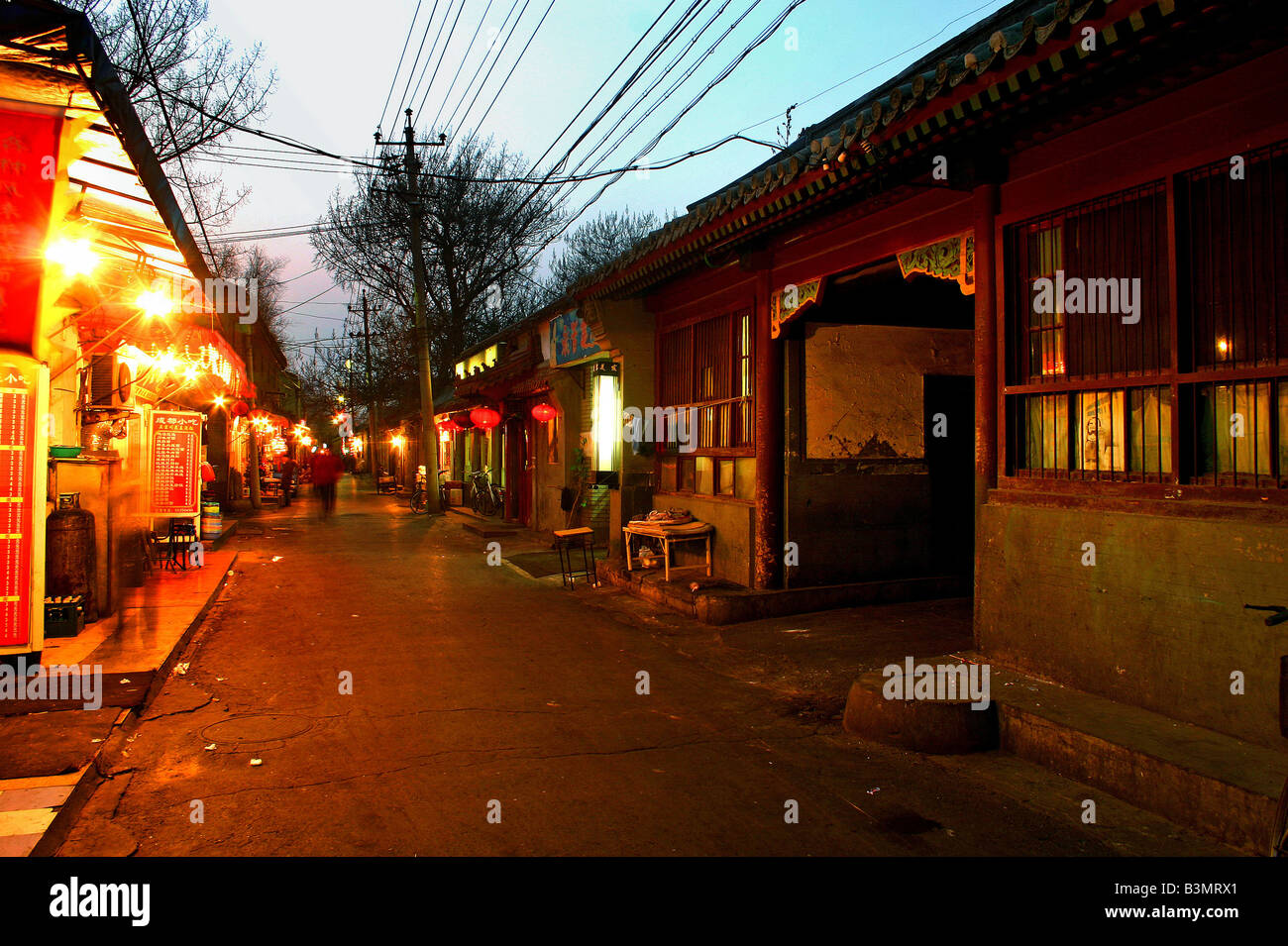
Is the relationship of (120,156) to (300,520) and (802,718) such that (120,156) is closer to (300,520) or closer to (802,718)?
(802,718)

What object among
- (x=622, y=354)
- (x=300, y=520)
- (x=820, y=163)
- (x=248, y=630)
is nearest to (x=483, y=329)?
(x=300, y=520)

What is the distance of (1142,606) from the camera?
5164mm

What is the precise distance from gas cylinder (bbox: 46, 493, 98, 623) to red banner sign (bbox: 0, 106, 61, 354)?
314 centimetres

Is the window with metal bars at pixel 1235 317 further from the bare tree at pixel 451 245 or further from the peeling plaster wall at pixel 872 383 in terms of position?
the bare tree at pixel 451 245

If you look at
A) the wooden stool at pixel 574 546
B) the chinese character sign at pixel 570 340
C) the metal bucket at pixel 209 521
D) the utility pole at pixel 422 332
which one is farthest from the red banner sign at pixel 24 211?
the utility pole at pixel 422 332

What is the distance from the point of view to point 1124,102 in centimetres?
529

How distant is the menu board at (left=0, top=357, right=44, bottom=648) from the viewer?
20.6 feet

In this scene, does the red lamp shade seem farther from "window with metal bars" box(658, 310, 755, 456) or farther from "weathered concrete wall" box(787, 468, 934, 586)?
"weathered concrete wall" box(787, 468, 934, 586)

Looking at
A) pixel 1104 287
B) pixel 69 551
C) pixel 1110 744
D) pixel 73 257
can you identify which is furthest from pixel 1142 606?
pixel 69 551

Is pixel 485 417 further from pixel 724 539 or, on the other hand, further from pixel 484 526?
pixel 724 539

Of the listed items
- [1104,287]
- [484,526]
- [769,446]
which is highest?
[1104,287]

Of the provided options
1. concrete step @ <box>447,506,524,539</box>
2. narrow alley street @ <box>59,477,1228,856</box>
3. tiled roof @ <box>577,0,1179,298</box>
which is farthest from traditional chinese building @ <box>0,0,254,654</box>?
concrete step @ <box>447,506,524,539</box>

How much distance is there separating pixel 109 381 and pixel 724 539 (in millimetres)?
9032
